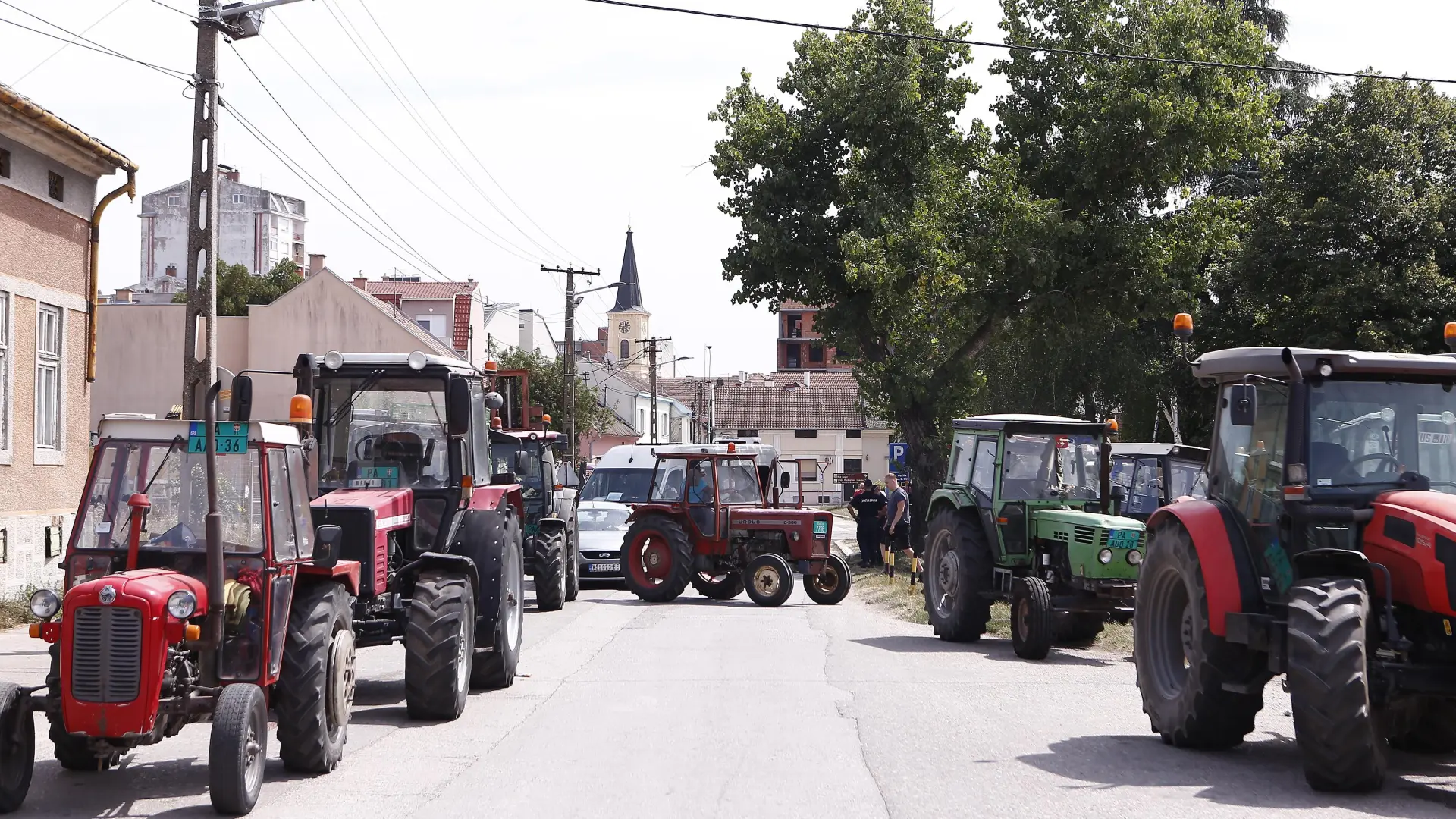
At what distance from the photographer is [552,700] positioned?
11.5m

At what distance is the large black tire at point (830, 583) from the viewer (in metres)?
22.2

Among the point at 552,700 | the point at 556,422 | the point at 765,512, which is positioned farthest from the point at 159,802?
the point at 556,422

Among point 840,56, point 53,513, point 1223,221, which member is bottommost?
point 53,513

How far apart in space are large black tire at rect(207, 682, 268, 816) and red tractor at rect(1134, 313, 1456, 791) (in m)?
5.14

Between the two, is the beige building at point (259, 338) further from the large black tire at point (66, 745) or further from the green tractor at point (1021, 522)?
the large black tire at point (66, 745)

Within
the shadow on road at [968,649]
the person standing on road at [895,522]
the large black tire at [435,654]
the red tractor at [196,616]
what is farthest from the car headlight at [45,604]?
the person standing on road at [895,522]

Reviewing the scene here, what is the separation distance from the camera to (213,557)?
24.3ft

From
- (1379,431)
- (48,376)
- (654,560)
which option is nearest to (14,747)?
(1379,431)

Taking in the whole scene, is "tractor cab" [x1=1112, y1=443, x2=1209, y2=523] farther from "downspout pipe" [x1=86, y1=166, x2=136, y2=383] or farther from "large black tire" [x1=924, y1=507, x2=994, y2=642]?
"downspout pipe" [x1=86, y1=166, x2=136, y2=383]

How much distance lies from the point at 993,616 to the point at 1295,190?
55.6 ft

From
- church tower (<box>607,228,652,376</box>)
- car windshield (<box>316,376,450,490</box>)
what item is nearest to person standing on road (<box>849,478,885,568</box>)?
car windshield (<box>316,376,450,490</box>)

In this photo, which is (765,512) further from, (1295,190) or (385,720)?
(1295,190)

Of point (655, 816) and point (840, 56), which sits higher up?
point (840, 56)

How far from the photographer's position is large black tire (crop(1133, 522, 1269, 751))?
8.84 meters
